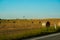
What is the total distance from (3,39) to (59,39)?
5.03m

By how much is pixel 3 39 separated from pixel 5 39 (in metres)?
0.18

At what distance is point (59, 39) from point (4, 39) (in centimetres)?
494

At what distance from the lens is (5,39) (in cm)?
1502

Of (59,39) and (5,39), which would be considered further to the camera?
(59,39)

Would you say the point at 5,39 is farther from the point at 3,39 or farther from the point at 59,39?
the point at 59,39

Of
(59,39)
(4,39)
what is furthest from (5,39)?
(59,39)

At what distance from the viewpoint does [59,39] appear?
1598cm

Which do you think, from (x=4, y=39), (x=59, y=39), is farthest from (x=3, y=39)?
(x=59, y=39)

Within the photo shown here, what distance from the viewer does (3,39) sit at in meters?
15.0

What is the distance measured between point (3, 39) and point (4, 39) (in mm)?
89

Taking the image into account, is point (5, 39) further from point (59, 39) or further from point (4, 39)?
point (59, 39)

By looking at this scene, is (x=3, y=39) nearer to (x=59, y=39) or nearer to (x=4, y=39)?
(x=4, y=39)
